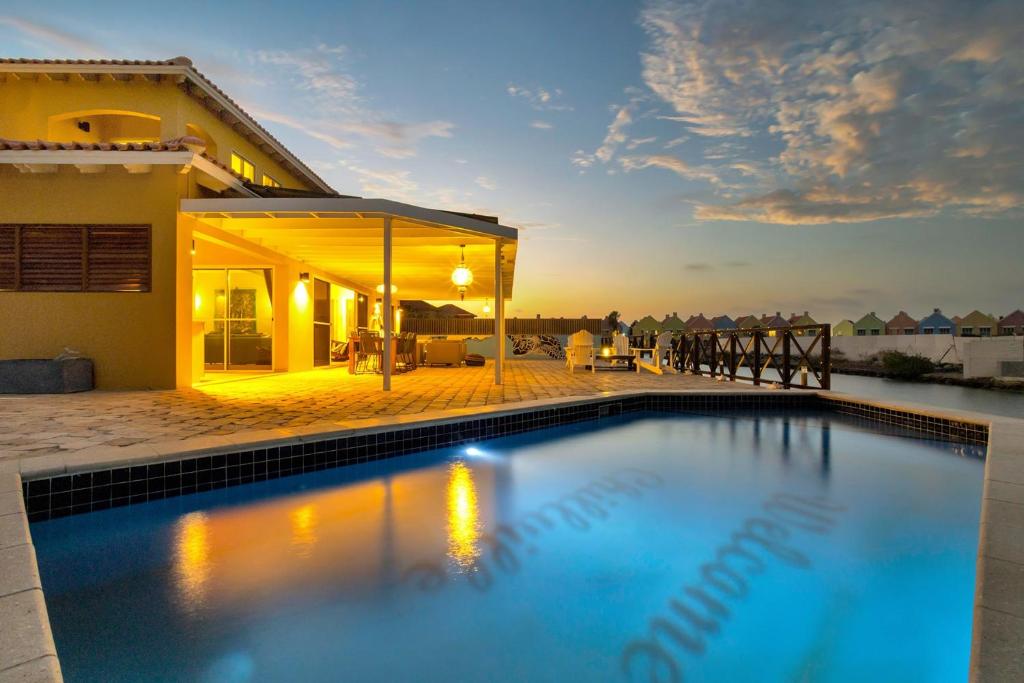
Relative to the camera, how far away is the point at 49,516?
304 centimetres

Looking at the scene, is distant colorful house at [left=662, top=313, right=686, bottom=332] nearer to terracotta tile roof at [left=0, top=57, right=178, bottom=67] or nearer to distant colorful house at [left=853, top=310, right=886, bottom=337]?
distant colorful house at [left=853, top=310, right=886, bottom=337]

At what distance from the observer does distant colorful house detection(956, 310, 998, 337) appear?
28250 millimetres

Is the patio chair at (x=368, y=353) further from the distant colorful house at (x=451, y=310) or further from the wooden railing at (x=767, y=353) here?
the distant colorful house at (x=451, y=310)

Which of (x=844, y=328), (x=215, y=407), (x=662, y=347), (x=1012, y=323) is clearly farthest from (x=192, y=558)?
(x=1012, y=323)

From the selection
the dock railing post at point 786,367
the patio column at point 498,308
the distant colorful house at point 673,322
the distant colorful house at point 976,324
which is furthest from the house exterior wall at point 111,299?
the distant colorful house at point 976,324

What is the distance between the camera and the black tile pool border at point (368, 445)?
3.16m

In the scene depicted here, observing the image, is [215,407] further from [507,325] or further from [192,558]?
[507,325]

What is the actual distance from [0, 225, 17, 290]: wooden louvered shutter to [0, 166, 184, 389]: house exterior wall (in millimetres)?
138

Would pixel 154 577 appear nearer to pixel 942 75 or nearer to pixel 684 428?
pixel 684 428

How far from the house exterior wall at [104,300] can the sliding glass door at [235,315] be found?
380 centimetres

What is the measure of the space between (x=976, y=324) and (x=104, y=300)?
37.8m

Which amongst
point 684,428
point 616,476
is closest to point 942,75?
point 684,428

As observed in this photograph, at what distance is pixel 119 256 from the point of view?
7441 mm

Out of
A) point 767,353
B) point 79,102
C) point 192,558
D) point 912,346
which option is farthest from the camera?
point 912,346
